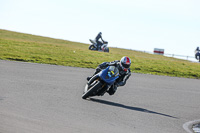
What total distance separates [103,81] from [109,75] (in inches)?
8.7

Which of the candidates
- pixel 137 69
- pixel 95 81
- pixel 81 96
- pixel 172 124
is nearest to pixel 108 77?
pixel 95 81

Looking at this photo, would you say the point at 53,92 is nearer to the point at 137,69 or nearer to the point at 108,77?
the point at 108,77

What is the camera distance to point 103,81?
1010 cm

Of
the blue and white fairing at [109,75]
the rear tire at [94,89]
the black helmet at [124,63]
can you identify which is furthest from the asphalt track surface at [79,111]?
the black helmet at [124,63]

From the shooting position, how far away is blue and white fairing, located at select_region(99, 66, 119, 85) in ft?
33.0

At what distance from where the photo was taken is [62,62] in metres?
24.7

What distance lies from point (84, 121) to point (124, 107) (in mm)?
2987

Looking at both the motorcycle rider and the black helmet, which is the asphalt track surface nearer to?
the motorcycle rider

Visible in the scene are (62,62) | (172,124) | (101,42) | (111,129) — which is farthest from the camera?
(101,42)

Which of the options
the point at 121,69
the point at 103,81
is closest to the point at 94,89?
the point at 103,81

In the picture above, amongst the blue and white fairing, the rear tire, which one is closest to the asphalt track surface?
the rear tire

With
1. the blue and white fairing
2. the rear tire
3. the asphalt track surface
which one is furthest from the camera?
the blue and white fairing

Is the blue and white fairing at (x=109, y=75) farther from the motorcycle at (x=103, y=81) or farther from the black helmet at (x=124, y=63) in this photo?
the black helmet at (x=124, y=63)

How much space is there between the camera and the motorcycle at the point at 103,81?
32.9ft
